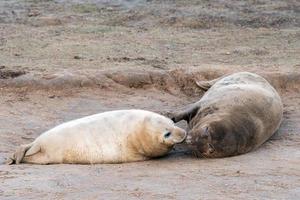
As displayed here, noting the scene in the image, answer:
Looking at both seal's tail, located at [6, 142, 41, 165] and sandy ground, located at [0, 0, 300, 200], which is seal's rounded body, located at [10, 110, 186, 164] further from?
sandy ground, located at [0, 0, 300, 200]

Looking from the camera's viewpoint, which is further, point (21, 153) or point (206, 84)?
point (206, 84)

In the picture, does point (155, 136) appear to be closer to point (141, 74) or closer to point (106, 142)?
point (106, 142)

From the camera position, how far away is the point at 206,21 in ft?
41.4

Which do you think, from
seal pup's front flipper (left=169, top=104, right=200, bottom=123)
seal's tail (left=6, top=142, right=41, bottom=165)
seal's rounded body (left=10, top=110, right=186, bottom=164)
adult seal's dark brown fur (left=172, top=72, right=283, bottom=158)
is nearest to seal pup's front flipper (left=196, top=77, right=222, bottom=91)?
adult seal's dark brown fur (left=172, top=72, right=283, bottom=158)

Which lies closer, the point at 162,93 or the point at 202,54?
the point at 162,93

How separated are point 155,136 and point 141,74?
2.82 metres

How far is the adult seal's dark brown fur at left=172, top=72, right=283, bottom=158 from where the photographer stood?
6625 mm

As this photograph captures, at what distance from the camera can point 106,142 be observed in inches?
258

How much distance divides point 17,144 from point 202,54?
394 cm

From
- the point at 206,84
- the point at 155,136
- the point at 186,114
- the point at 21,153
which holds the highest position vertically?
the point at 155,136

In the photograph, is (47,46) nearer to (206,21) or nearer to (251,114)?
(206,21)

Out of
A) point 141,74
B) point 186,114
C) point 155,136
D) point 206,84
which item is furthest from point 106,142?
point 141,74

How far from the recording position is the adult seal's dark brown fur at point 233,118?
6625mm

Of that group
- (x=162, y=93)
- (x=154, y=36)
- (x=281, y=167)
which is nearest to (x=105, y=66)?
(x=162, y=93)
